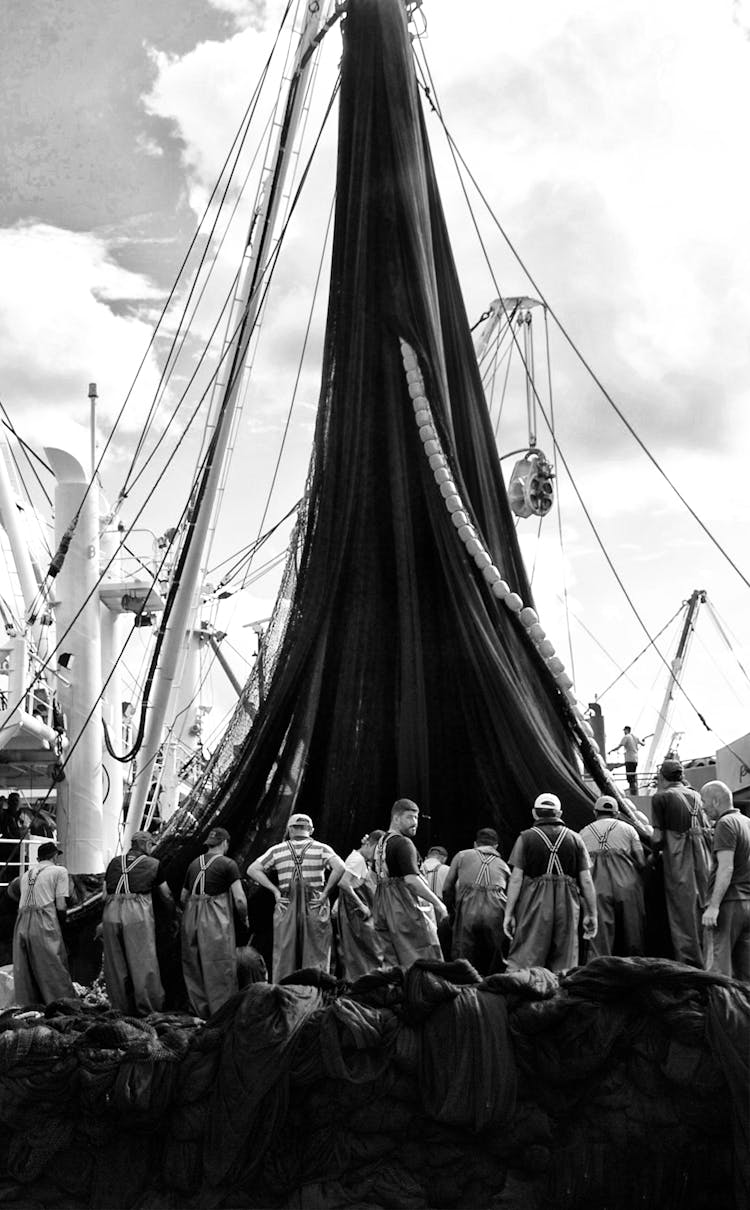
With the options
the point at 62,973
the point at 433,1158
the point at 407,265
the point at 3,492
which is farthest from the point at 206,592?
the point at 433,1158

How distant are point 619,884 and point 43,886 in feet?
12.7

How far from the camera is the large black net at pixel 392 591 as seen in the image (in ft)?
32.3

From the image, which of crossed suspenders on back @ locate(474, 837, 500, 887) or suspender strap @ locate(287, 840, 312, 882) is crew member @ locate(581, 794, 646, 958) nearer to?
crossed suspenders on back @ locate(474, 837, 500, 887)

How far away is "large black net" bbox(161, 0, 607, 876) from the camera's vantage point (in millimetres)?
9852

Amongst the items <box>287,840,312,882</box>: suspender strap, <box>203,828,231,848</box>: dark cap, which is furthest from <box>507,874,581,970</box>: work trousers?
<box>203,828,231,848</box>: dark cap

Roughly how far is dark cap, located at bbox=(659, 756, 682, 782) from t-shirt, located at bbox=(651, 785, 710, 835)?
83 millimetres

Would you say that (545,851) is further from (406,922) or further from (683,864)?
(683,864)

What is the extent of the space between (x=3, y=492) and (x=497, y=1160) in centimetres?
1358

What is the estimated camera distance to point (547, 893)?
7.74 meters

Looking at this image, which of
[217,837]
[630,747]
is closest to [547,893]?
[217,837]

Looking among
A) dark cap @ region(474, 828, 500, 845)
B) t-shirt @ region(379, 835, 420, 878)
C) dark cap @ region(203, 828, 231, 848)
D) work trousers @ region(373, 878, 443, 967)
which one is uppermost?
dark cap @ region(203, 828, 231, 848)

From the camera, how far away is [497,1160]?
18.1 ft

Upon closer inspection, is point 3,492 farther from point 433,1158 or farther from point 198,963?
point 433,1158

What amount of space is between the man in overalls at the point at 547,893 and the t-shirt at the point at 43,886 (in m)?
3.24
